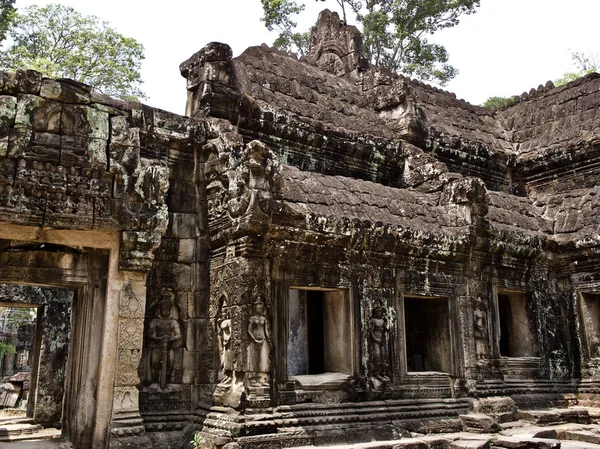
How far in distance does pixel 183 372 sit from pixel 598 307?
7605 mm

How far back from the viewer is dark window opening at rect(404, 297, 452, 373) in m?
9.21

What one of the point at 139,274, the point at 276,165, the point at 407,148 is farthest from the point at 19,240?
the point at 407,148

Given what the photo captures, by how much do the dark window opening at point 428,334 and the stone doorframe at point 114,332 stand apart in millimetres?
4615

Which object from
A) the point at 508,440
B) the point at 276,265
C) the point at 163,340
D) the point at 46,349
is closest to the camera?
the point at 508,440

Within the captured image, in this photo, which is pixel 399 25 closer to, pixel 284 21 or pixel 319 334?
pixel 284 21

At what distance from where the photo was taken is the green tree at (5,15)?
20.1 m

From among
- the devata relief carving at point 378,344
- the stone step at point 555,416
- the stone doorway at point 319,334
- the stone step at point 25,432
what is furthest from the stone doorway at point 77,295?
the stone step at point 555,416

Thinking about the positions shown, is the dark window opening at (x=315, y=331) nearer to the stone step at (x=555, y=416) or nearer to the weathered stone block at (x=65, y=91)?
the stone step at (x=555, y=416)

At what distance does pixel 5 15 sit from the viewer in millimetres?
20297

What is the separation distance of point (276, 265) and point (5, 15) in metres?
17.8

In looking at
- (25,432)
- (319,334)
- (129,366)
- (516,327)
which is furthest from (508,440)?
(25,432)

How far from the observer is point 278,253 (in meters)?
7.49

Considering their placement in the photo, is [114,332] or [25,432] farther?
[25,432]

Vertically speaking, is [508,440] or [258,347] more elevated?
[258,347]
